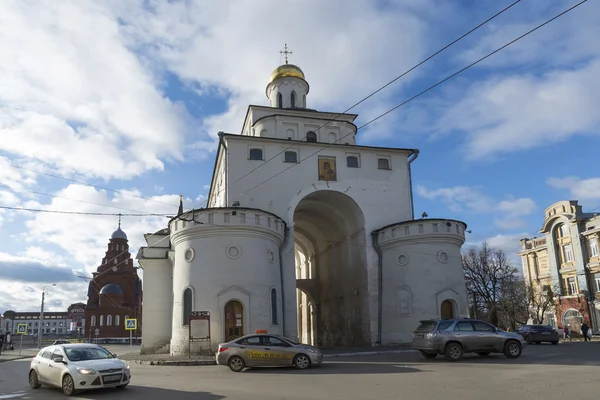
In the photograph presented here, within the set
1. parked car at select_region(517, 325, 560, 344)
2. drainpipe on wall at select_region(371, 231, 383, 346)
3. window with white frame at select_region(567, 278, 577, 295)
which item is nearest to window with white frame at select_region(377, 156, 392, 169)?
drainpipe on wall at select_region(371, 231, 383, 346)

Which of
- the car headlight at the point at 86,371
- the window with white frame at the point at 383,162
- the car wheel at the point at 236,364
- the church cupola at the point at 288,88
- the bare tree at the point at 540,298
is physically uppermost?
the church cupola at the point at 288,88

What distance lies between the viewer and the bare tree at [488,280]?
4528 cm

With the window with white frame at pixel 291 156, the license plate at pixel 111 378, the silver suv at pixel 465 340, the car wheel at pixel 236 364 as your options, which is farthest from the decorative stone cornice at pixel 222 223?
the license plate at pixel 111 378

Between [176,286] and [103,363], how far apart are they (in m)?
13.0

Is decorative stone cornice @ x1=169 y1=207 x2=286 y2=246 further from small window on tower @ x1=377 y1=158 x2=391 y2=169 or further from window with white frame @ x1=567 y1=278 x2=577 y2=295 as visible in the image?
window with white frame @ x1=567 y1=278 x2=577 y2=295

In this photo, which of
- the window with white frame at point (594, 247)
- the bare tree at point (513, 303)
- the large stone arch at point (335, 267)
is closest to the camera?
the large stone arch at point (335, 267)

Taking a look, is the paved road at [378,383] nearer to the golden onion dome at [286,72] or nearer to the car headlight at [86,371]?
the car headlight at [86,371]

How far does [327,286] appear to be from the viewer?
3634cm

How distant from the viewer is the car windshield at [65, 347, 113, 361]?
12.3m

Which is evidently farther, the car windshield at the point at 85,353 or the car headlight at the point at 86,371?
the car windshield at the point at 85,353

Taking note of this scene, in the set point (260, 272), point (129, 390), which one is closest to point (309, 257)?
point (260, 272)

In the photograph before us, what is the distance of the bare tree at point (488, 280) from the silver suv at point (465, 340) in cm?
2820

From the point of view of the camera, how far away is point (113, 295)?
73500mm

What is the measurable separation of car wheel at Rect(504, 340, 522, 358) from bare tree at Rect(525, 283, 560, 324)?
2894 centimetres
